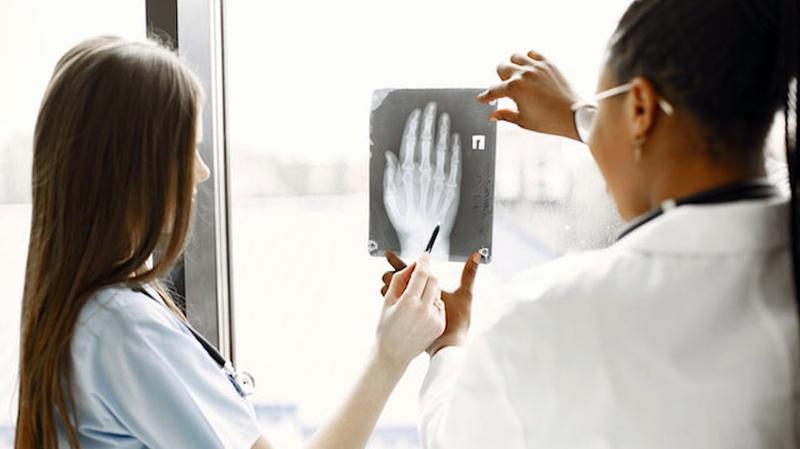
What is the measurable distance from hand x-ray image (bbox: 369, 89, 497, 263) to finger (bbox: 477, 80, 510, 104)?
2.3 inches

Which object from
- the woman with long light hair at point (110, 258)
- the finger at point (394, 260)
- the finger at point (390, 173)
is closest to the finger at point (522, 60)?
the finger at point (390, 173)

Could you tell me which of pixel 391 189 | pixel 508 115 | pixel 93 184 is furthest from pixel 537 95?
pixel 93 184

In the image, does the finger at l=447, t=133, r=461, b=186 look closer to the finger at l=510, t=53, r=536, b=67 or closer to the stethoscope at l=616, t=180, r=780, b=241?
the finger at l=510, t=53, r=536, b=67

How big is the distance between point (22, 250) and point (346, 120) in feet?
2.33

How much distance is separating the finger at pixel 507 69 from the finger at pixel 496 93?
0.02m

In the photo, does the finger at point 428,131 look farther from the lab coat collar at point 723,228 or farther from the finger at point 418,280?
the lab coat collar at point 723,228

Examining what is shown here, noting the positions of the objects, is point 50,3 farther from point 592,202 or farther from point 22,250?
point 592,202

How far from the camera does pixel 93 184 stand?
841 mm

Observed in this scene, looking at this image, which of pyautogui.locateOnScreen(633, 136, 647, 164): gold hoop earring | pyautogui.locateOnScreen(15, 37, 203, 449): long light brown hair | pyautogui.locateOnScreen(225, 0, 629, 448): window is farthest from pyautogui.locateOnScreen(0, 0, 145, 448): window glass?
pyautogui.locateOnScreen(633, 136, 647, 164): gold hoop earring

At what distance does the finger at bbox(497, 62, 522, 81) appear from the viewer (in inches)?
40.4

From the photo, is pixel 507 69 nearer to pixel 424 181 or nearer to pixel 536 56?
pixel 536 56

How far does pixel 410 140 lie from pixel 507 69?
0.61ft

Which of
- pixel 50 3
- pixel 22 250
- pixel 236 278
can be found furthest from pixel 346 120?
pixel 22 250

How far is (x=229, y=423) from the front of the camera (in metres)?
0.90
